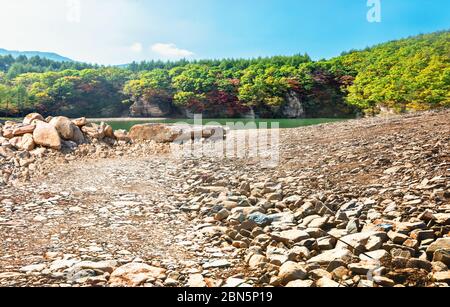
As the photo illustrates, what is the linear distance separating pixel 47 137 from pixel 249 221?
7.31m

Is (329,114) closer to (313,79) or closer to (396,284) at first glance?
(313,79)

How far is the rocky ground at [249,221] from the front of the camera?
2.37 m

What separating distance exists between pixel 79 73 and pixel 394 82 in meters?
25.0

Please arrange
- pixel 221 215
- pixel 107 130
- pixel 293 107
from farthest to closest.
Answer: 1. pixel 293 107
2. pixel 107 130
3. pixel 221 215

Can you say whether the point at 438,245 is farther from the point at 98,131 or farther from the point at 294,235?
the point at 98,131

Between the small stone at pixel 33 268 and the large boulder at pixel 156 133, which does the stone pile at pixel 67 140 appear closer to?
the large boulder at pixel 156 133

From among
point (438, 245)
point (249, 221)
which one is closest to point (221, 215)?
point (249, 221)

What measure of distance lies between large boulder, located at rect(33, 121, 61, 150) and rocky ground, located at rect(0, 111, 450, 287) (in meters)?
1.89

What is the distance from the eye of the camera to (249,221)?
3.47m

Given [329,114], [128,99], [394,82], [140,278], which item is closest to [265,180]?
[140,278]

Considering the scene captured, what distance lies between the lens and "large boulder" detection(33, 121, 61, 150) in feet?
28.6

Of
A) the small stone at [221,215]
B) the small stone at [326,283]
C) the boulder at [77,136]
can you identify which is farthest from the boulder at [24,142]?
the small stone at [326,283]

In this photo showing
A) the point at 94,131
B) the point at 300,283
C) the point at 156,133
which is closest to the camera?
the point at 300,283

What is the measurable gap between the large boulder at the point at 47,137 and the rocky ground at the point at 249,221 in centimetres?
189
